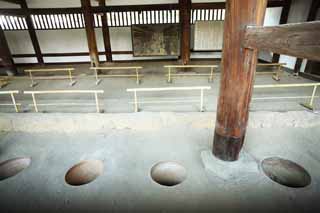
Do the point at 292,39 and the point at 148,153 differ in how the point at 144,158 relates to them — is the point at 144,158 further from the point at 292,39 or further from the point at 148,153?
the point at 292,39

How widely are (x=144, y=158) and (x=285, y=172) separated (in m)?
2.50

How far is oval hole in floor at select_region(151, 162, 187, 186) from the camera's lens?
324cm

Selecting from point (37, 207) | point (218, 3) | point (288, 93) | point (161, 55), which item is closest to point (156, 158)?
point (37, 207)

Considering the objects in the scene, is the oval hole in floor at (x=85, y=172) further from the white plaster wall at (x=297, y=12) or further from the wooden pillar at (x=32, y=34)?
the wooden pillar at (x=32, y=34)

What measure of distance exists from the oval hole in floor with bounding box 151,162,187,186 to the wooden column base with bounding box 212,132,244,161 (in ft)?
2.51

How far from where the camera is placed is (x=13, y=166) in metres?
3.41

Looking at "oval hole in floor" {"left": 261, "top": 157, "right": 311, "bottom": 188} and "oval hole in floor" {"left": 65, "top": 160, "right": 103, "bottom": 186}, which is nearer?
"oval hole in floor" {"left": 261, "top": 157, "right": 311, "bottom": 188}

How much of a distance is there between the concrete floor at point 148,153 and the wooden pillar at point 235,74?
0.61 m

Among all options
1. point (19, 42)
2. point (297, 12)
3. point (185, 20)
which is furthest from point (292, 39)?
point (19, 42)

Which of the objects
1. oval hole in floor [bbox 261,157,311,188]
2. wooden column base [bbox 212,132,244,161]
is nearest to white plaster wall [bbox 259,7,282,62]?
oval hole in floor [bbox 261,157,311,188]

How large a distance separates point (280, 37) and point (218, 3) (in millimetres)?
7880

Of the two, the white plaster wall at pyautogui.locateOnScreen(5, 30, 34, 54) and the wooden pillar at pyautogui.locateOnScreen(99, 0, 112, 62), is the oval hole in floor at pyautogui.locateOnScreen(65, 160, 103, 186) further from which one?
the white plaster wall at pyautogui.locateOnScreen(5, 30, 34, 54)

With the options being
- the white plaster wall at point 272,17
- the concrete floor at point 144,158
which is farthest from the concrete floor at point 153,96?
the white plaster wall at point 272,17

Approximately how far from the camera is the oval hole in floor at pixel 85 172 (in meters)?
3.23
